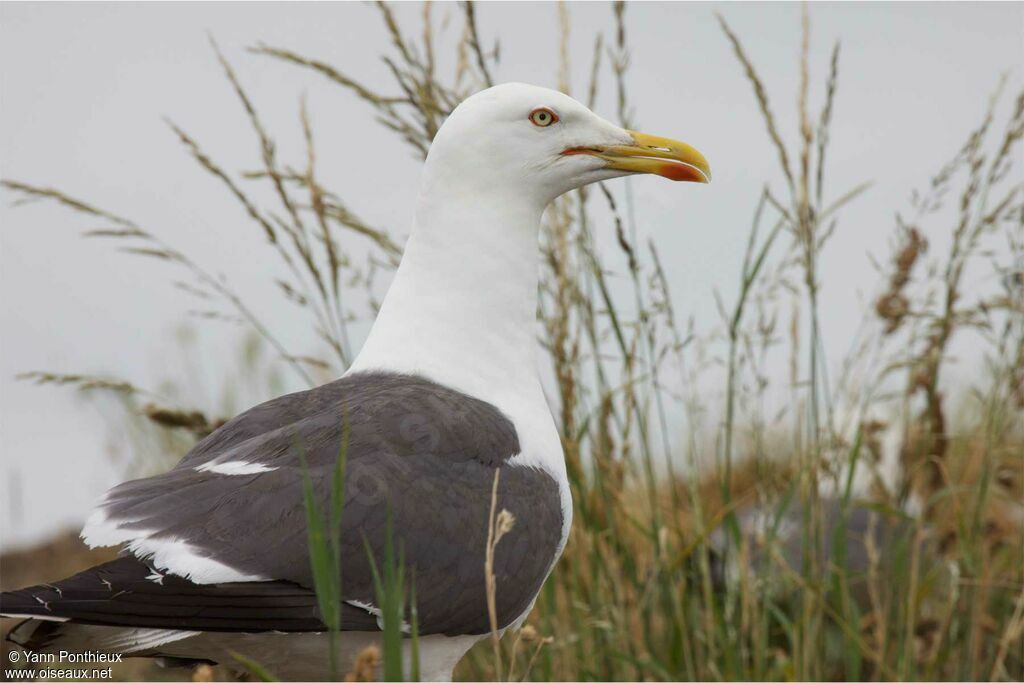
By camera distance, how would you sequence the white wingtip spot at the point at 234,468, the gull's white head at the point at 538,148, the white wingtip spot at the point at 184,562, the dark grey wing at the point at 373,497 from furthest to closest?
1. the gull's white head at the point at 538,148
2. the white wingtip spot at the point at 234,468
3. the dark grey wing at the point at 373,497
4. the white wingtip spot at the point at 184,562

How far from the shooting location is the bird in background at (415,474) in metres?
2.87

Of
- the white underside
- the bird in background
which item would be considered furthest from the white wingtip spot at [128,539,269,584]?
the white underside

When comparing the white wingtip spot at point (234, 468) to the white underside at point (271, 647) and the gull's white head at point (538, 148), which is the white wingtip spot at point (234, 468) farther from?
the gull's white head at point (538, 148)

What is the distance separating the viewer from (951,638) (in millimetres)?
4695

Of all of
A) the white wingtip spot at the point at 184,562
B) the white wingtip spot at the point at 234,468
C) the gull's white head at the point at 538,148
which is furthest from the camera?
the gull's white head at the point at 538,148

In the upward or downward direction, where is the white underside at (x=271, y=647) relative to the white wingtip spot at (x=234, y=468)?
downward

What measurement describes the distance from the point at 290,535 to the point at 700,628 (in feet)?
6.44

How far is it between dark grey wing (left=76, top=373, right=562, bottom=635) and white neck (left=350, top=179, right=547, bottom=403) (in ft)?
0.41

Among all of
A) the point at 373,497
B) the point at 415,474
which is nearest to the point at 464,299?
the point at 415,474

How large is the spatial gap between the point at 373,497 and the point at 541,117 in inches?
53.2

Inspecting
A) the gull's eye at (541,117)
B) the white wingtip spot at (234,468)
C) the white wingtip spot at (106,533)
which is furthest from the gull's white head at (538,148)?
the white wingtip spot at (106,533)

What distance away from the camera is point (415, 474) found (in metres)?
3.23

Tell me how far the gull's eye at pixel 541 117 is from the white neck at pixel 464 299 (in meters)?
0.22

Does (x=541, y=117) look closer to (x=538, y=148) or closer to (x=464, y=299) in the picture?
(x=538, y=148)
